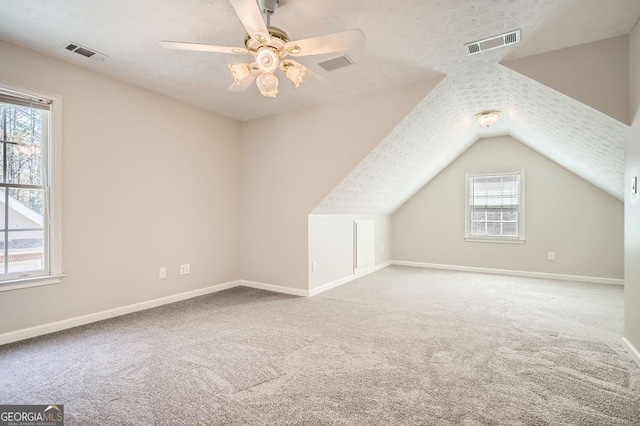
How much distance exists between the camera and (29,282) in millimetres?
2676

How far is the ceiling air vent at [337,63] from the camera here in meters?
2.84

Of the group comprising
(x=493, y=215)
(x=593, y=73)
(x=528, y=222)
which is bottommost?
(x=528, y=222)

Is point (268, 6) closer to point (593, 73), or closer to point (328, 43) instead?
point (328, 43)

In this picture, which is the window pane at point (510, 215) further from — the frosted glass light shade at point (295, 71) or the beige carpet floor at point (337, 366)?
the frosted glass light shade at point (295, 71)

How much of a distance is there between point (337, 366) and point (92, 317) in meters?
2.56

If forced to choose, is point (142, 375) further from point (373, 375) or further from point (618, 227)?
point (618, 227)

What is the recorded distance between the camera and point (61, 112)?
2.87m

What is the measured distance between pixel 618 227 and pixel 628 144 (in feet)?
10.6

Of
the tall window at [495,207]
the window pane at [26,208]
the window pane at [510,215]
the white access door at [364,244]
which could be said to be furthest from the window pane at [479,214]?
the window pane at [26,208]

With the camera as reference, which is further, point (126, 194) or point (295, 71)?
point (126, 194)

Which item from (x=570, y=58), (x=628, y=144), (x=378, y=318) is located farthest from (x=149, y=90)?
(x=628, y=144)

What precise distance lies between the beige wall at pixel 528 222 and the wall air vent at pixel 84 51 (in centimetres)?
554

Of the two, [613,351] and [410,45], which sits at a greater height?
[410,45]

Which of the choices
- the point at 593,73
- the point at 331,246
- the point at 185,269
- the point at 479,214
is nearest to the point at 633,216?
the point at 593,73
